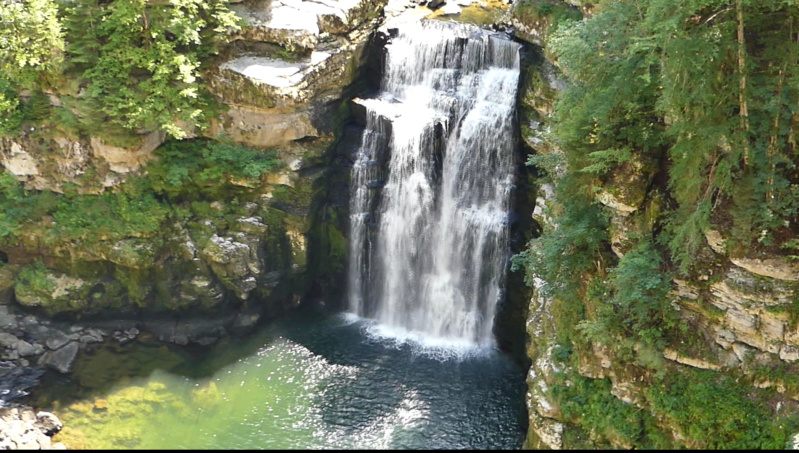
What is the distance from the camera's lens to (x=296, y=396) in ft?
57.5

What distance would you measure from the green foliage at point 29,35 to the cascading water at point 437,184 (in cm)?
960

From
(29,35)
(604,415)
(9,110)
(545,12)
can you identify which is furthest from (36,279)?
(545,12)

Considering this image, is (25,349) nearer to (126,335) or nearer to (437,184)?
(126,335)

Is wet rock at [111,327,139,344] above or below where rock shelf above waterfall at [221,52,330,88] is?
below

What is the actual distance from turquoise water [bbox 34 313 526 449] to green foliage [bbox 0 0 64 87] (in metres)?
8.88

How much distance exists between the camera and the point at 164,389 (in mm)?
17734

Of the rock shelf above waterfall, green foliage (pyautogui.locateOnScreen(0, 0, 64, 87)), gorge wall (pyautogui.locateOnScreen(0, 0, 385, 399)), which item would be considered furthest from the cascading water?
green foliage (pyautogui.locateOnScreen(0, 0, 64, 87))

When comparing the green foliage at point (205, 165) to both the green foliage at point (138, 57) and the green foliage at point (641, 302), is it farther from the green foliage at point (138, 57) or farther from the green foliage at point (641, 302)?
the green foliage at point (641, 302)

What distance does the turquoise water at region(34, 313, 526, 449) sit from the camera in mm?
16016

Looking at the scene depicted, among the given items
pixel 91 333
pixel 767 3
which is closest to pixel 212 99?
pixel 91 333

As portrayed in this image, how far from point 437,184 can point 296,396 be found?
26.7ft

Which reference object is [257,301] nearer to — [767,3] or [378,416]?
[378,416]

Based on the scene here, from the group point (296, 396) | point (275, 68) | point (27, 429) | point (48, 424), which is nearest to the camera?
point (27, 429)

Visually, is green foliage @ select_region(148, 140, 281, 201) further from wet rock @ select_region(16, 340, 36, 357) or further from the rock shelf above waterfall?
wet rock @ select_region(16, 340, 36, 357)
